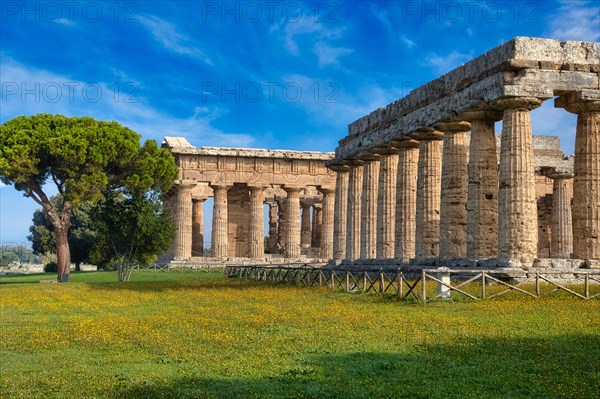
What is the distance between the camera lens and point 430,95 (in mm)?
34062

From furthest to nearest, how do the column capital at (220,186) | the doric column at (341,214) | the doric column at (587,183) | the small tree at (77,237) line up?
the small tree at (77,237), the column capital at (220,186), the doric column at (341,214), the doric column at (587,183)

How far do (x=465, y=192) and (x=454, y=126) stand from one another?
3.08m

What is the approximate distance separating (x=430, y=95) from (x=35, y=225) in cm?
6994

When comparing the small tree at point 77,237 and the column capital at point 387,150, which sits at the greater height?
the column capital at point 387,150

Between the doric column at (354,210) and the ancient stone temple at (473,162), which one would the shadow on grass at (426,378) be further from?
the doric column at (354,210)

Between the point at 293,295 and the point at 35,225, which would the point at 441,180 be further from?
the point at 35,225

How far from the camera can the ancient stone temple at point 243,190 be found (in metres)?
62.8

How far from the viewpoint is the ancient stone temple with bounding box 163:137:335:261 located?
206ft

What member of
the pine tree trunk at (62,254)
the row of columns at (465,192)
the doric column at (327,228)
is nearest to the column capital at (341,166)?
the row of columns at (465,192)

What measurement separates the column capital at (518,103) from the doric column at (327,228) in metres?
36.1

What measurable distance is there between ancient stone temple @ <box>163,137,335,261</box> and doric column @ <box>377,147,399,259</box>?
23.7 metres

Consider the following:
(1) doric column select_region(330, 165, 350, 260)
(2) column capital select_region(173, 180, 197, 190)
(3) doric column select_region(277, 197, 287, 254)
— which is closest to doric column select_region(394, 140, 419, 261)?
(1) doric column select_region(330, 165, 350, 260)

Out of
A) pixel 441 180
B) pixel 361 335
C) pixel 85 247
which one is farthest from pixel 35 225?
pixel 361 335

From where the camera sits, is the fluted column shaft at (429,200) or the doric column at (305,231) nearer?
the fluted column shaft at (429,200)
